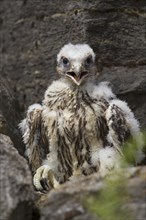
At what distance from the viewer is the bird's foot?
6262 millimetres

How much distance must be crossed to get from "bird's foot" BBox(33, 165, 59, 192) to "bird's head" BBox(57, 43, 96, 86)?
34.4 inches

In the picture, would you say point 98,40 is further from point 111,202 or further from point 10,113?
point 111,202

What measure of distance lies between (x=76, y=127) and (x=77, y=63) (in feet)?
2.08

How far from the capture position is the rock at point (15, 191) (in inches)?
177

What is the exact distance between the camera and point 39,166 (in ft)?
22.0

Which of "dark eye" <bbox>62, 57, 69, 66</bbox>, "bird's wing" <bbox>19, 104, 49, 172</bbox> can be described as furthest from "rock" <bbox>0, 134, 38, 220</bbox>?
"dark eye" <bbox>62, 57, 69, 66</bbox>

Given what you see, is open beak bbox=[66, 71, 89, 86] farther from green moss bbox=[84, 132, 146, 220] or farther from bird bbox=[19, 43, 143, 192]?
green moss bbox=[84, 132, 146, 220]

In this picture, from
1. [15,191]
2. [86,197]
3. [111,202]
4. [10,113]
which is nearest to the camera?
[111,202]

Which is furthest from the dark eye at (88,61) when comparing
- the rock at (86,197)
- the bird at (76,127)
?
the rock at (86,197)

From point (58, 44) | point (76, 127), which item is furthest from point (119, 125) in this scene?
point (58, 44)

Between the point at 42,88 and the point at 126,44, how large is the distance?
1.09 metres

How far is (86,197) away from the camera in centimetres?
446

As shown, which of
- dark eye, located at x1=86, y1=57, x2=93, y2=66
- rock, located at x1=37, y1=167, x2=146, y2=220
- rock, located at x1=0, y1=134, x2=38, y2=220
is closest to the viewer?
rock, located at x1=37, y1=167, x2=146, y2=220

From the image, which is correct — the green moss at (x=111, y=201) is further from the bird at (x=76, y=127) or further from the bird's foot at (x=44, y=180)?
the bird's foot at (x=44, y=180)
